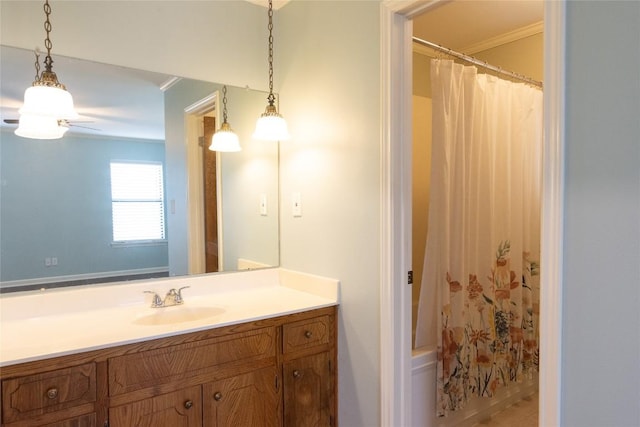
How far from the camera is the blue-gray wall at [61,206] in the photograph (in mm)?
1611

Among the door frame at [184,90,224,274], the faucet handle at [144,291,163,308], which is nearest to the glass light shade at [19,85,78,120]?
the door frame at [184,90,224,274]

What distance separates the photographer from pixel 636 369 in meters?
1.00

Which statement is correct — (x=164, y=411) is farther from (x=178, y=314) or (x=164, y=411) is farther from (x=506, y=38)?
(x=506, y=38)

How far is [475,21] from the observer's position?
2.51 m

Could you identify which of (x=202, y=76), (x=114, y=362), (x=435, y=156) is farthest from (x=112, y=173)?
(x=435, y=156)

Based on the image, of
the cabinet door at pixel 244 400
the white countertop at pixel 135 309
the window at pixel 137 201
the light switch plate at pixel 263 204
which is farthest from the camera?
the light switch plate at pixel 263 204

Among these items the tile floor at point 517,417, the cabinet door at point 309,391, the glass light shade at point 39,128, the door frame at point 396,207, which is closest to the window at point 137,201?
the glass light shade at point 39,128

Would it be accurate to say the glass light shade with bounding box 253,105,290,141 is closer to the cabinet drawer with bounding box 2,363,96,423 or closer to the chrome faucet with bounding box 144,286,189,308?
the chrome faucet with bounding box 144,286,189,308

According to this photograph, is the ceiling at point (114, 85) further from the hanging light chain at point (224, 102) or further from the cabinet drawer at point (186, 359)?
the cabinet drawer at point (186, 359)

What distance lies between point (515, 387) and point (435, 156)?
1581mm

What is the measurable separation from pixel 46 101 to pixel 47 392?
→ 983 millimetres

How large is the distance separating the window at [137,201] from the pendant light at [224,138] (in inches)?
12.7

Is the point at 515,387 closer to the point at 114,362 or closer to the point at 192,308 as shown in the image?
the point at 192,308

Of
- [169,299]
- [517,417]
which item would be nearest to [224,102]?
[169,299]
